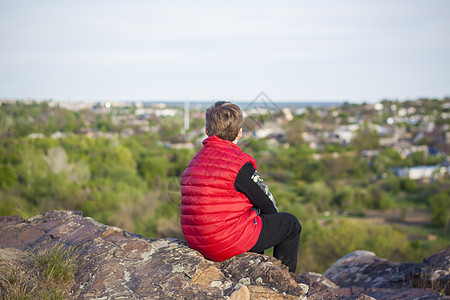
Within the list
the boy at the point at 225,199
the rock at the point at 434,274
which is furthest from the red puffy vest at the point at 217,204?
the rock at the point at 434,274

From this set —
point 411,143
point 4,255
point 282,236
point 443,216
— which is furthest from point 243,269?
point 411,143

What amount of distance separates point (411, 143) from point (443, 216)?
2934cm

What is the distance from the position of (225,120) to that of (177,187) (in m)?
1.18

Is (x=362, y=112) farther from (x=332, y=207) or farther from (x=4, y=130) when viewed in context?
(x=4, y=130)

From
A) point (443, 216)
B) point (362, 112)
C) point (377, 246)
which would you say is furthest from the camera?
point (362, 112)

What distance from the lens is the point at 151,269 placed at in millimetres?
2738

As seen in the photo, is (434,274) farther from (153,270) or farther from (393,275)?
(153,270)

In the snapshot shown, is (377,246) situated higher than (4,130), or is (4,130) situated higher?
(4,130)

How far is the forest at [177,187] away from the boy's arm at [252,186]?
1.04m

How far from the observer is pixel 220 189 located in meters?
2.56

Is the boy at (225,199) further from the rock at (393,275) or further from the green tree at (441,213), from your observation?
the green tree at (441,213)

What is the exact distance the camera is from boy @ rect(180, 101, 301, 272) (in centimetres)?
256

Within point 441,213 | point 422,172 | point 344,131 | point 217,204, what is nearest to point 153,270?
point 217,204

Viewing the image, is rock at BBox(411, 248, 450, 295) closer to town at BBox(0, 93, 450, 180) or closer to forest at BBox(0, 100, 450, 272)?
forest at BBox(0, 100, 450, 272)
